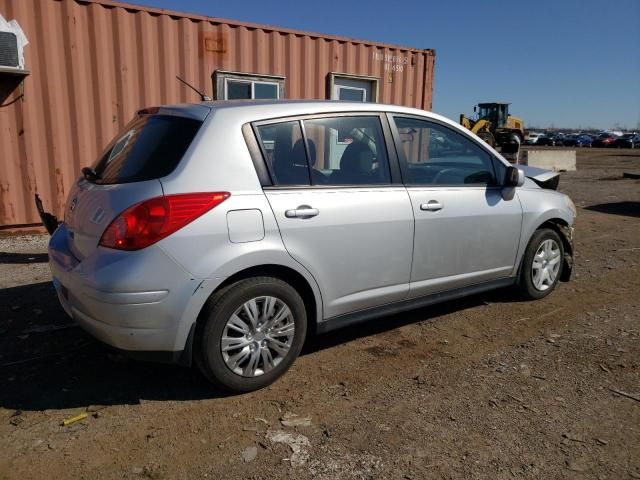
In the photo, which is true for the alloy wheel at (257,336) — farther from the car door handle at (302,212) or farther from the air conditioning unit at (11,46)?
the air conditioning unit at (11,46)

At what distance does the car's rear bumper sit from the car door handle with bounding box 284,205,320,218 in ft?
2.18

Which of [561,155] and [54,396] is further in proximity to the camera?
[561,155]

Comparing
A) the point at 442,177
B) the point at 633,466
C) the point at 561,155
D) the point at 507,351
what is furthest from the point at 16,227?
the point at 561,155

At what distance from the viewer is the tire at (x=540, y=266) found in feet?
15.2

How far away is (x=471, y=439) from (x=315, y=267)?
4.24 ft

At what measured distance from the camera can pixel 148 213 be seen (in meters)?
2.78

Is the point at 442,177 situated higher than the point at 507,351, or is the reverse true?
the point at 442,177

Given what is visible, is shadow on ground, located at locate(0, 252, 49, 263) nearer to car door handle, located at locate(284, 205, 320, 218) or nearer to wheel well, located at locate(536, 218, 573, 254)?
car door handle, located at locate(284, 205, 320, 218)

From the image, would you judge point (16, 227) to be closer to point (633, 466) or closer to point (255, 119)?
point (255, 119)

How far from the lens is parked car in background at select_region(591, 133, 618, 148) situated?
184 feet

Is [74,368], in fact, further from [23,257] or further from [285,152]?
[23,257]

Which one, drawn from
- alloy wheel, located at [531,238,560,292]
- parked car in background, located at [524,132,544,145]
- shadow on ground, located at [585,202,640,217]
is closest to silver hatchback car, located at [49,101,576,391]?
alloy wheel, located at [531,238,560,292]

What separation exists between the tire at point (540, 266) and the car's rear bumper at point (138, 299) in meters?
3.00

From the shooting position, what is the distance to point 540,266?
15.6 feet
